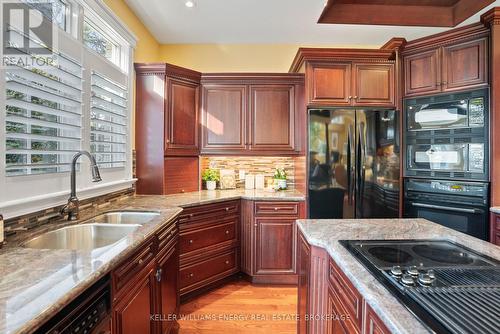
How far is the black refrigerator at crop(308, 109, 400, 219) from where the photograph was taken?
109 inches

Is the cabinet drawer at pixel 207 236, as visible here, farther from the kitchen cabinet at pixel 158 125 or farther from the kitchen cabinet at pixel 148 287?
the kitchen cabinet at pixel 158 125

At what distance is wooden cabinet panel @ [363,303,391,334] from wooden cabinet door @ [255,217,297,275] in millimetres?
2006

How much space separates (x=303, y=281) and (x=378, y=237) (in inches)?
20.2

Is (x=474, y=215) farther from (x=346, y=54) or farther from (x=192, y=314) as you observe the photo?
(x=192, y=314)

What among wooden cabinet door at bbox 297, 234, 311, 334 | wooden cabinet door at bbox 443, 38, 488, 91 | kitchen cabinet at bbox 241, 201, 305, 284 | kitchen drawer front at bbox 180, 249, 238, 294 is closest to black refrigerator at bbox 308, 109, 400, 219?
kitchen cabinet at bbox 241, 201, 305, 284

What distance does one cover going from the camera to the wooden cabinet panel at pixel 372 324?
0.77 metres

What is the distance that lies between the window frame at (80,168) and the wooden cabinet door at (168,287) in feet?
→ 2.57

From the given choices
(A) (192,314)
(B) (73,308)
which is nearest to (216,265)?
(A) (192,314)

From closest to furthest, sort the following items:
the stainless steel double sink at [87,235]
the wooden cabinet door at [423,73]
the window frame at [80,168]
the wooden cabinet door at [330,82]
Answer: the window frame at [80,168] < the stainless steel double sink at [87,235] < the wooden cabinet door at [423,73] < the wooden cabinet door at [330,82]

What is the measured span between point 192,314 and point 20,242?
4.98 ft

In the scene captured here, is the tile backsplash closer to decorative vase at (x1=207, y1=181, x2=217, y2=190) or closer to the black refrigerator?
decorative vase at (x1=207, y1=181, x2=217, y2=190)

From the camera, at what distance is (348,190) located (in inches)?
110

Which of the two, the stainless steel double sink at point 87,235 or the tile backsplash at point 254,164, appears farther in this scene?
the tile backsplash at point 254,164

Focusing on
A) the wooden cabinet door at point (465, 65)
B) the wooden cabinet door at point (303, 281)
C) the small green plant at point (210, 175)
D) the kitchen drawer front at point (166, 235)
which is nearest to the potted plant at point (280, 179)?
the small green plant at point (210, 175)
